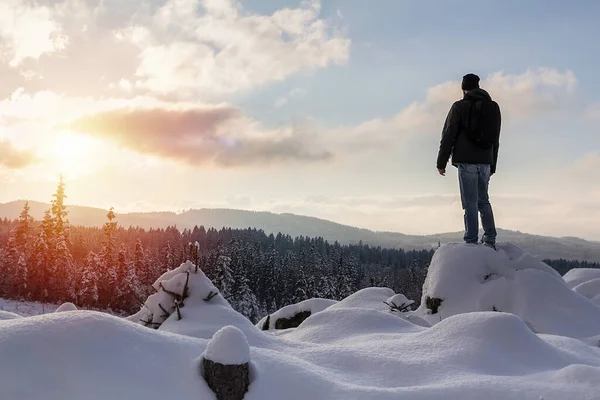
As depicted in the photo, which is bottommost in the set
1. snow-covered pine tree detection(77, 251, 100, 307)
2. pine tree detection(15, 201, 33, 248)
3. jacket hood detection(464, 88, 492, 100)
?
snow-covered pine tree detection(77, 251, 100, 307)

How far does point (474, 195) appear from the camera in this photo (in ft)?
31.2

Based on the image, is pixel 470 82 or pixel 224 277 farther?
pixel 224 277

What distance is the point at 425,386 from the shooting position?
3.97 metres

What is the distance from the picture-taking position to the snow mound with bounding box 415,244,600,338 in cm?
857

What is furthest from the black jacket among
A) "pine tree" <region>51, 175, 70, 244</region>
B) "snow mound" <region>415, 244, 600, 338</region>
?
"pine tree" <region>51, 175, 70, 244</region>

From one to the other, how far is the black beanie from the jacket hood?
0.65ft

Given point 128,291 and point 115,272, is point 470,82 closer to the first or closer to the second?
point 115,272

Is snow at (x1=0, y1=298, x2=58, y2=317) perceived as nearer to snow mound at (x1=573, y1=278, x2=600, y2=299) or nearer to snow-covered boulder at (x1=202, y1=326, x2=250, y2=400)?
snow mound at (x1=573, y1=278, x2=600, y2=299)

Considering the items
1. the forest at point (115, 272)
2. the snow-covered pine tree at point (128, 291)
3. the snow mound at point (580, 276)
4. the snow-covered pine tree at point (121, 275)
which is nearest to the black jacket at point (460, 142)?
the snow mound at point (580, 276)

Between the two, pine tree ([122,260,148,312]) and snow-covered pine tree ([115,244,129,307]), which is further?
pine tree ([122,260,148,312])

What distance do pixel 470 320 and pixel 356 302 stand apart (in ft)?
18.8

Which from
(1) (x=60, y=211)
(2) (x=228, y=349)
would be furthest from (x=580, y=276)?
(1) (x=60, y=211)

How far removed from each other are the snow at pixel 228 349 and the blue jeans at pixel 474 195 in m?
7.18

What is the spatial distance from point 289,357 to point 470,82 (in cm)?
779
